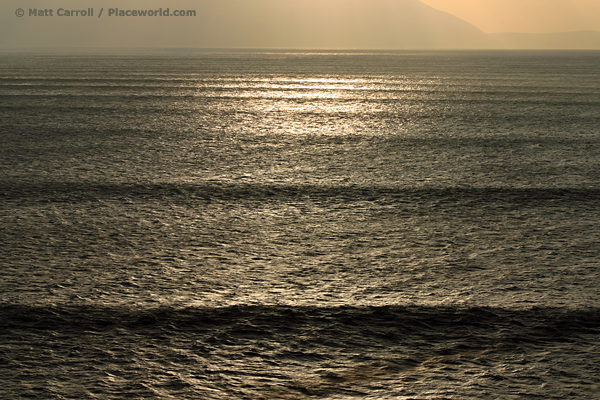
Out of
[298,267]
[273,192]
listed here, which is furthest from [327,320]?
[273,192]

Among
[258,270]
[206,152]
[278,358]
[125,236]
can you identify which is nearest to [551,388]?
[278,358]

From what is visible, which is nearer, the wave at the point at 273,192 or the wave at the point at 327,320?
the wave at the point at 327,320

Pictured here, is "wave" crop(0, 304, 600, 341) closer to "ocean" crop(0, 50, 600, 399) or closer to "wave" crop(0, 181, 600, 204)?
"ocean" crop(0, 50, 600, 399)

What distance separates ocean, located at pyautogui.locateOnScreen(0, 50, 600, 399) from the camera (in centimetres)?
231

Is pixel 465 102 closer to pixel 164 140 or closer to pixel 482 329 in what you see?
pixel 164 140

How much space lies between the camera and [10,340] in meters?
2.58

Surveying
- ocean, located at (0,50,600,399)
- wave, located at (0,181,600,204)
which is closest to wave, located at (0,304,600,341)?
ocean, located at (0,50,600,399)

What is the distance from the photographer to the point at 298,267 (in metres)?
3.45

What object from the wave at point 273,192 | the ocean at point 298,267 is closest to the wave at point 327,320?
the ocean at point 298,267

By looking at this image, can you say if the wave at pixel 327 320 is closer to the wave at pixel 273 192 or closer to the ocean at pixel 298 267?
the ocean at pixel 298 267

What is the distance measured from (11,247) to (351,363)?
247 cm

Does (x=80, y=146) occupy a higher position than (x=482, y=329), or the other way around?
(x=80, y=146)

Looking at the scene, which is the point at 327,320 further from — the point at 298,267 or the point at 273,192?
the point at 273,192

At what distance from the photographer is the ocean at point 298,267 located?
2311mm
